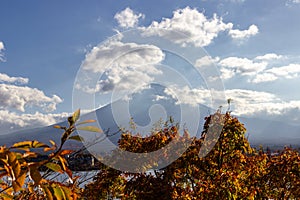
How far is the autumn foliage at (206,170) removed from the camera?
671 cm

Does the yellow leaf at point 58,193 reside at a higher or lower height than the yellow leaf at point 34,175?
lower

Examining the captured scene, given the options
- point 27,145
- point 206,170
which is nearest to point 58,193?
point 27,145

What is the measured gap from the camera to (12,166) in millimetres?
936

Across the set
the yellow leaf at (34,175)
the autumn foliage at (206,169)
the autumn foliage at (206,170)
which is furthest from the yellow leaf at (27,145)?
the autumn foliage at (206,169)

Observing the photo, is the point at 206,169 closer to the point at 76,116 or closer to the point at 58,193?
the point at 58,193

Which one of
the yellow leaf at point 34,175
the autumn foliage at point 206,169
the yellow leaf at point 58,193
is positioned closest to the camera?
the yellow leaf at point 34,175

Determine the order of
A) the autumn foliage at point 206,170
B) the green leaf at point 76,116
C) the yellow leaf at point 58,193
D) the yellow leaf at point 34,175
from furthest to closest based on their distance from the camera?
the autumn foliage at point 206,170, the yellow leaf at point 58,193, the green leaf at point 76,116, the yellow leaf at point 34,175

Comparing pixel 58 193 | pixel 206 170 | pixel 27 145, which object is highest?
pixel 27 145

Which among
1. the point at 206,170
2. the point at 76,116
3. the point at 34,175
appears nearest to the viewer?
the point at 34,175

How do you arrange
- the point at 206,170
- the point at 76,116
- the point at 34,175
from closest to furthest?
the point at 34,175 < the point at 76,116 < the point at 206,170

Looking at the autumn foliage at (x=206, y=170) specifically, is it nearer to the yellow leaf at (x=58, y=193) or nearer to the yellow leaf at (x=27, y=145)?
the yellow leaf at (x=58, y=193)

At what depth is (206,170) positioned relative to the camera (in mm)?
8914

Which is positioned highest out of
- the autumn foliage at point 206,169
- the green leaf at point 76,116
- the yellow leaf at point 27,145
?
the green leaf at point 76,116

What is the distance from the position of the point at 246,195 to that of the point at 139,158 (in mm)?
4392
